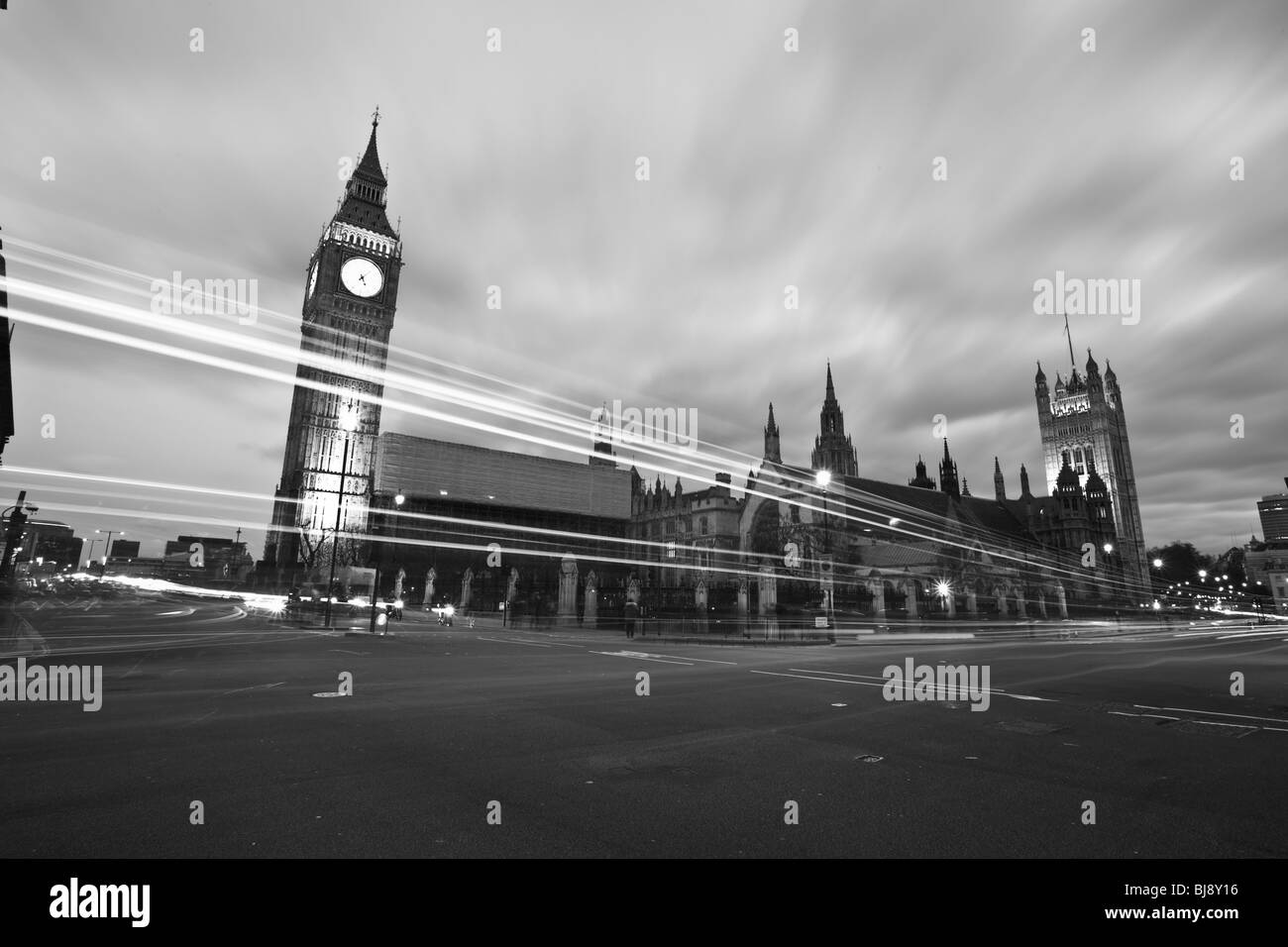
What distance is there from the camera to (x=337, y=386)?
94938 mm

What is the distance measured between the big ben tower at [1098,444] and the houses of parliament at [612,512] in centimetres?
60

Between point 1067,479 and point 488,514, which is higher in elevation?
point 1067,479

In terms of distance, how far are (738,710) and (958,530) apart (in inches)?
3115

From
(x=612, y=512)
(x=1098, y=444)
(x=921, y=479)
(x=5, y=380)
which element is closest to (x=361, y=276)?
(x=612, y=512)

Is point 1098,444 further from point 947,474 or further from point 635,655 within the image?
point 635,655

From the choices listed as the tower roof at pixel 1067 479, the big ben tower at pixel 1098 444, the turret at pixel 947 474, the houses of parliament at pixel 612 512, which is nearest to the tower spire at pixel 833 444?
the houses of parliament at pixel 612 512

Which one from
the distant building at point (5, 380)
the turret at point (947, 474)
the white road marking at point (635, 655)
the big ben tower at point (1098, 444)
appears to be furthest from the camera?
the big ben tower at point (1098, 444)

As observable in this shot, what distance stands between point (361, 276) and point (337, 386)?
21461 mm

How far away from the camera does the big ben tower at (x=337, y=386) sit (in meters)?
90.7

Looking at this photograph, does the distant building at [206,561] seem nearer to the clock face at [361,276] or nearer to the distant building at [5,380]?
the clock face at [361,276]
